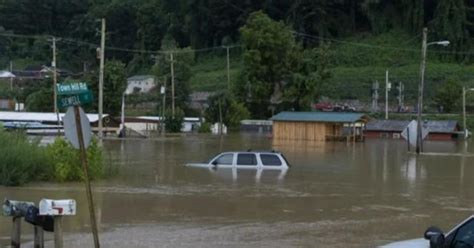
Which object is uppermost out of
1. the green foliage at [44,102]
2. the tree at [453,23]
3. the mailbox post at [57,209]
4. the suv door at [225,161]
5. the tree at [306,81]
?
the tree at [453,23]

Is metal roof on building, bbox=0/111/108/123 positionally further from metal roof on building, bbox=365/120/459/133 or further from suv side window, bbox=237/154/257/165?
suv side window, bbox=237/154/257/165

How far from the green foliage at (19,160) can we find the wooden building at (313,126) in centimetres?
4424

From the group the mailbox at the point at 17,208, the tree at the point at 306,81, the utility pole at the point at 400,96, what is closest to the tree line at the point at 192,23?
the utility pole at the point at 400,96

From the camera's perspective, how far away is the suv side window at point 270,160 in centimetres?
3113

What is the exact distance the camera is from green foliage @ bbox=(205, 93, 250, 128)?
3310 inches

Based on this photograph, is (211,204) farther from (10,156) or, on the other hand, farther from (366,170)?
(366,170)

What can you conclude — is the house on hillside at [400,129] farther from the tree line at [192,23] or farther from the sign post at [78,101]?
the sign post at [78,101]

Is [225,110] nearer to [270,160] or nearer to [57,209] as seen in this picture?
[270,160]

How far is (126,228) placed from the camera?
16.8 m

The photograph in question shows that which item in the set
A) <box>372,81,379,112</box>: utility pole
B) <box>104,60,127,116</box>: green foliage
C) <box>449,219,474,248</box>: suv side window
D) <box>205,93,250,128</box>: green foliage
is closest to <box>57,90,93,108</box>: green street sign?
<box>449,219,474,248</box>: suv side window

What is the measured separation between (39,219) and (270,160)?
1913 centimetres

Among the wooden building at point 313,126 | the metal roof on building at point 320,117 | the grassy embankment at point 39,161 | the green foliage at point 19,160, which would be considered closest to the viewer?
the green foliage at point 19,160

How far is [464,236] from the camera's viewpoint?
8.55 meters

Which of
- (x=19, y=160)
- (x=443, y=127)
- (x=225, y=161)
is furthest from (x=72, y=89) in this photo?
(x=443, y=127)
